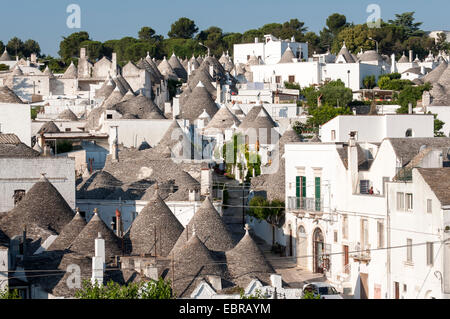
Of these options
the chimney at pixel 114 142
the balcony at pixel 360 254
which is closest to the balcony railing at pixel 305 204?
the balcony at pixel 360 254

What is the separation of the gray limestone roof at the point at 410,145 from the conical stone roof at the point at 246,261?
5.52m

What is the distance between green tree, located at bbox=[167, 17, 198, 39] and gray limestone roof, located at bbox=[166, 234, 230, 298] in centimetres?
10328

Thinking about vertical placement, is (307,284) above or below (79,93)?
below

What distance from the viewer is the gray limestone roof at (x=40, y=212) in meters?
41.9

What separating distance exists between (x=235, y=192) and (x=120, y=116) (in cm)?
1819

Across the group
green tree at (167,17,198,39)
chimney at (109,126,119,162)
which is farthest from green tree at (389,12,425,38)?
chimney at (109,126,119,162)

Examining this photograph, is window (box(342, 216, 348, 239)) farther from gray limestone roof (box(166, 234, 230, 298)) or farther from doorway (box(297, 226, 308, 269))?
gray limestone roof (box(166, 234, 230, 298))

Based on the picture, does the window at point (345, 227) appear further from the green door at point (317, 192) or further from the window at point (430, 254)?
the window at point (430, 254)

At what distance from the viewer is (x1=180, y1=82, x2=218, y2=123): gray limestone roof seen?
238 ft

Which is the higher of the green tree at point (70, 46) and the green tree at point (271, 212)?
the green tree at point (70, 46)

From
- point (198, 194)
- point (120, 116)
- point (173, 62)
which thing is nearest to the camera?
point (198, 194)

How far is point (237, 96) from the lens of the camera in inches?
3110
